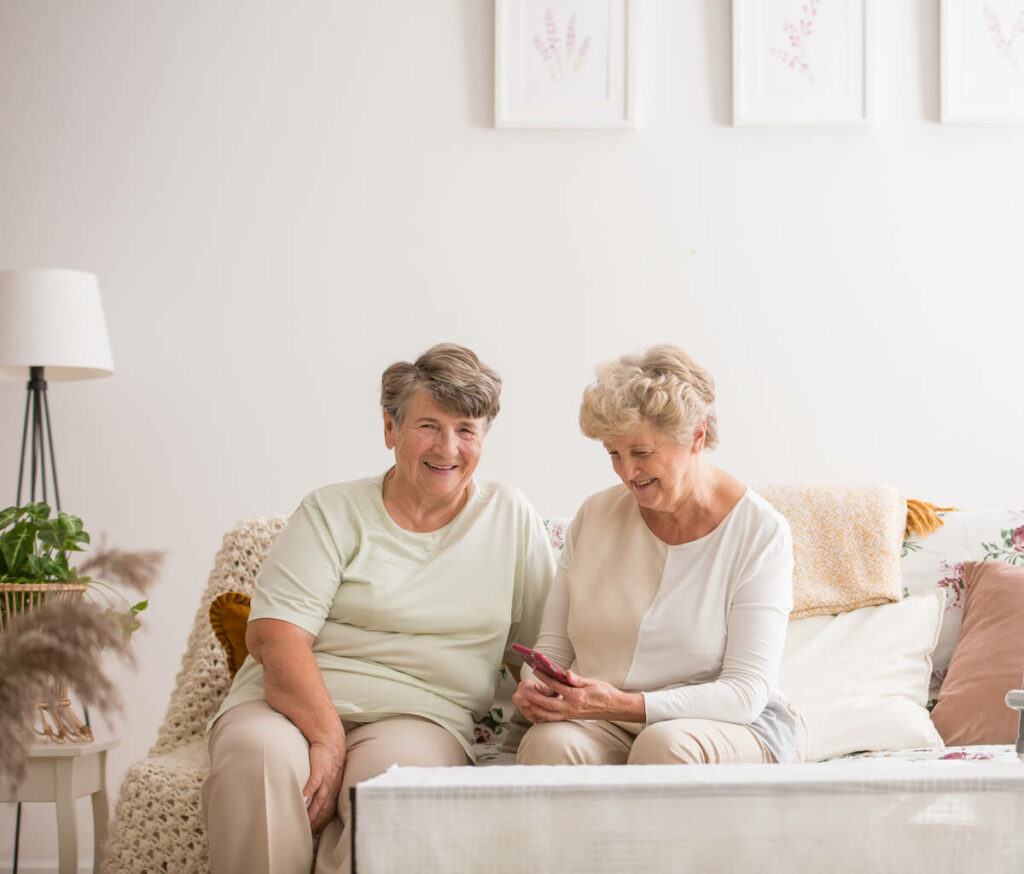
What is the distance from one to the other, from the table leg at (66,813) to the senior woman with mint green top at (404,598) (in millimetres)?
534

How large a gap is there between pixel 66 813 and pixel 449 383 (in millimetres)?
1214

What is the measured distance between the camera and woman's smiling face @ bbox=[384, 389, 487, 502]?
1921mm

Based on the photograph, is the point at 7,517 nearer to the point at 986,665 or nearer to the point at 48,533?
the point at 48,533

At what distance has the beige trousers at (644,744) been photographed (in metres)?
1.57

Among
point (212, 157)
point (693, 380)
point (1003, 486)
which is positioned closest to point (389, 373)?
point (693, 380)

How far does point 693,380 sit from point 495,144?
124 cm

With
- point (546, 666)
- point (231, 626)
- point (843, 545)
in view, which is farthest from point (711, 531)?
point (231, 626)

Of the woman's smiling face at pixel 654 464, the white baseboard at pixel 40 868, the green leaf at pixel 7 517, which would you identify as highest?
the woman's smiling face at pixel 654 464

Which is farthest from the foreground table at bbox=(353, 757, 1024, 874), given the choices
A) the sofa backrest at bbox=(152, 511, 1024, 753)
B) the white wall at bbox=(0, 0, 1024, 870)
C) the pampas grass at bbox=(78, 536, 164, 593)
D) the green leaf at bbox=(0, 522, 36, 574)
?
the white wall at bbox=(0, 0, 1024, 870)

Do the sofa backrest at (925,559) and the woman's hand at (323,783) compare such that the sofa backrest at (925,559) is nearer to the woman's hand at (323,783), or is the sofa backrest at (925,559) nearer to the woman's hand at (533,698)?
the woman's hand at (323,783)

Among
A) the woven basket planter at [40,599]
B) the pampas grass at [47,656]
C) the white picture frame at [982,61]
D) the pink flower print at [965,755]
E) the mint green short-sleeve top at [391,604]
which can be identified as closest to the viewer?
the pampas grass at [47,656]

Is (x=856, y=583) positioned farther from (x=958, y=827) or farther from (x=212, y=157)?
(x=212, y=157)

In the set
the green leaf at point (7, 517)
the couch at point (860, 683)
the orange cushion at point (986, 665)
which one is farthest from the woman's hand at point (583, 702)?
the green leaf at point (7, 517)

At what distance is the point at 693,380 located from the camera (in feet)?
6.02
